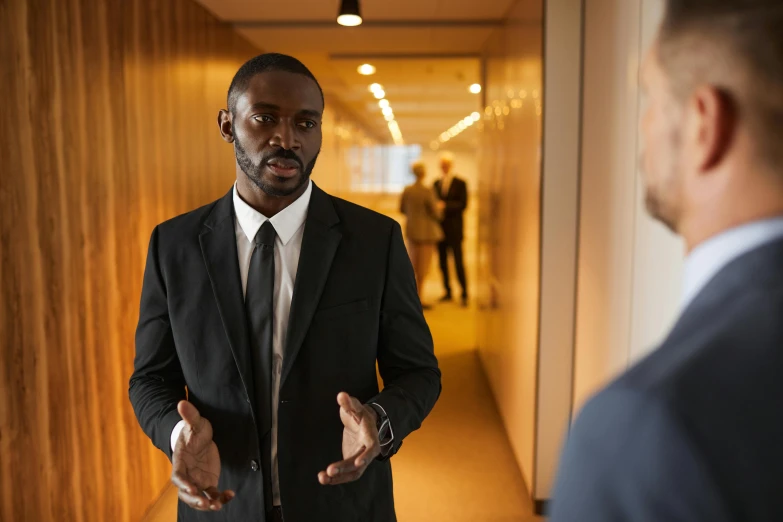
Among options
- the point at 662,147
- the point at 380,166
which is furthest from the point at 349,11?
the point at 380,166

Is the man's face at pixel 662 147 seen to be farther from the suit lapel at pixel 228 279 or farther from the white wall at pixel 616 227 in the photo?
the white wall at pixel 616 227

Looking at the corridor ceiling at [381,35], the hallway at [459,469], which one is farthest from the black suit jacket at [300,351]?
the corridor ceiling at [381,35]

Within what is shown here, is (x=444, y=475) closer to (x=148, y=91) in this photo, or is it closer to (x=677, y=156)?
(x=148, y=91)

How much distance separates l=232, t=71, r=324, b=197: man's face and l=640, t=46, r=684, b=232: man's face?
941 mm

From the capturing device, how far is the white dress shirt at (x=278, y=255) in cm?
143

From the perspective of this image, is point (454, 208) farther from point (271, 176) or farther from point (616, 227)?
point (271, 176)

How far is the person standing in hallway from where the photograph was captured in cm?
791

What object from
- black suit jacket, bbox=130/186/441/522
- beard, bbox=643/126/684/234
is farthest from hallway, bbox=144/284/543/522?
beard, bbox=643/126/684/234

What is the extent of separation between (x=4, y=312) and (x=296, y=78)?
1287mm

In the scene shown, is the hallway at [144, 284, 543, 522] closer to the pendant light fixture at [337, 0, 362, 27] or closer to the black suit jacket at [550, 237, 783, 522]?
the pendant light fixture at [337, 0, 362, 27]

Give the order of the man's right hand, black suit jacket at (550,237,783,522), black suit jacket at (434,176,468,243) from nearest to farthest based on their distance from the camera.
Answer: black suit jacket at (550,237,783,522), the man's right hand, black suit jacket at (434,176,468,243)

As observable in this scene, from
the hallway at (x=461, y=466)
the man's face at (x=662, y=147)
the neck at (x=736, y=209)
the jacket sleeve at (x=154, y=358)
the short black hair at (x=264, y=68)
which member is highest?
the short black hair at (x=264, y=68)

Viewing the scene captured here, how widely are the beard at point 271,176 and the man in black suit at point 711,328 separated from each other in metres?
0.98

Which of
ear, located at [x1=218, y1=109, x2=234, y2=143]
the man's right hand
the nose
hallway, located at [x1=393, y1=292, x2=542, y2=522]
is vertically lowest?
hallway, located at [x1=393, y1=292, x2=542, y2=522]
